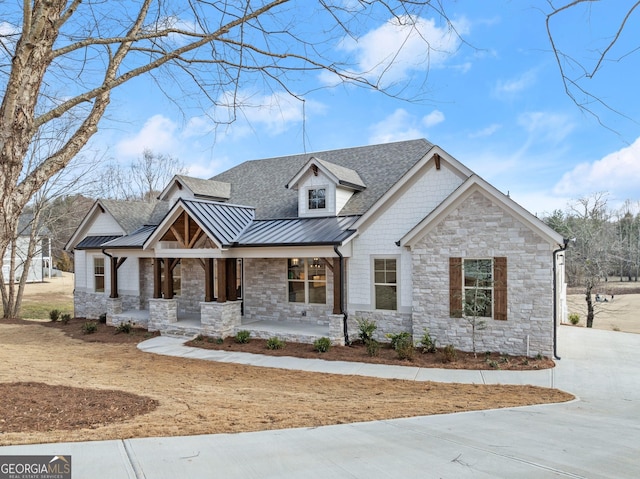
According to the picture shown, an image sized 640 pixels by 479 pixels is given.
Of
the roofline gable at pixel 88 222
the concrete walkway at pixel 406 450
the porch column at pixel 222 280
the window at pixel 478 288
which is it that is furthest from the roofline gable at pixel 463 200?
the roofline gable at pixel 88 222

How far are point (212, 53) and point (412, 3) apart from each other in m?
3.11

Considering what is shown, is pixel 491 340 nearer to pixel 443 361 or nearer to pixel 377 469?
pixel 443 361

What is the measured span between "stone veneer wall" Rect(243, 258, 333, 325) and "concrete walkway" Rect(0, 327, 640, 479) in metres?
9.18

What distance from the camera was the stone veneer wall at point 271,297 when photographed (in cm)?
1511

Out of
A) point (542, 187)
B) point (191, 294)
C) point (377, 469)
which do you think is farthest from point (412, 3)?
point (542, 187)

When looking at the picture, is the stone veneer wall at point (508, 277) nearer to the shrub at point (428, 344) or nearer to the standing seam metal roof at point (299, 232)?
the shrub at point (428, 344)

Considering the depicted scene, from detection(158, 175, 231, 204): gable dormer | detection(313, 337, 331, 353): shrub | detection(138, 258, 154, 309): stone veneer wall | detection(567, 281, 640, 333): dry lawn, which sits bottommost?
detection(567, 281, 640, 333): dry lawn

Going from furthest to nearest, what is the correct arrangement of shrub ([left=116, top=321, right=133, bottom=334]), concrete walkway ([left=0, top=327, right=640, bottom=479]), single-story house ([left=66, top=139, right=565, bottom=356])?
shrub ([left=116, top=321, right=133, bottom=334])
single-story house ([left=66, top=139, right=565, bottom=356])
concrete walkway ([left=0, top=327, right=640, bottom=479])

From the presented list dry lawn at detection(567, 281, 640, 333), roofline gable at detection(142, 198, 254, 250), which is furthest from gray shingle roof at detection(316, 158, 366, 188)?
dry lawn at detection(567, 281, 640, 333)

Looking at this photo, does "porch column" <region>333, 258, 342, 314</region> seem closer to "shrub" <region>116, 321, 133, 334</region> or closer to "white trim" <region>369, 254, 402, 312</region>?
"white trim" <region>369, 254, 402, 312</region>

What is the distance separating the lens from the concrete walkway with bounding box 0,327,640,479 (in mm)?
3857

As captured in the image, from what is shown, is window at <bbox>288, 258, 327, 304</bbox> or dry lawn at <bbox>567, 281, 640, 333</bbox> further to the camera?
dry lawn at <bbox>567, 281, 640, 333</bbox>

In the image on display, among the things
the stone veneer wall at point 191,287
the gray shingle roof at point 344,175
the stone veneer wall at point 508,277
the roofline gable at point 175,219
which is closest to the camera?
the stone veneer wall at point 508,277

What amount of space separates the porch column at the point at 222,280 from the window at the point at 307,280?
94.1 inches
